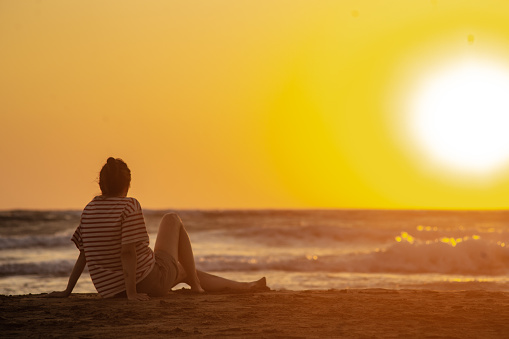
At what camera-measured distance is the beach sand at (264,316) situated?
548cm

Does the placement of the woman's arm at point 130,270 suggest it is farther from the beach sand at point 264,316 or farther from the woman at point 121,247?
the beach sand at point 264,316

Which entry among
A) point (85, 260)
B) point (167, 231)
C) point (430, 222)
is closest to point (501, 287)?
point (167, 231)

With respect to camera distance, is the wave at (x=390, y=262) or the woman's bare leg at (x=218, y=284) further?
the wave at (x=390, y=262)

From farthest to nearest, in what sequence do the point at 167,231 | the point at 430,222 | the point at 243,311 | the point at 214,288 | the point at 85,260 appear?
the point at 430,222
the point at 214,288
the point at 167,231
the point at 85,260
the point at 243,311

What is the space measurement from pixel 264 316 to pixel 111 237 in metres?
1.66

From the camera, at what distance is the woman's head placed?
22.0 ft

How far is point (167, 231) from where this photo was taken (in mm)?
7590

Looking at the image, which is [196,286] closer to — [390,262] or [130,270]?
[130,270]

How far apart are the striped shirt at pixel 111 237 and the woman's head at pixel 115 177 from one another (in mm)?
84

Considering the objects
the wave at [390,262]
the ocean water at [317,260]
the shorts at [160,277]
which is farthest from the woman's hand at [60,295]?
the wave at [390,262]

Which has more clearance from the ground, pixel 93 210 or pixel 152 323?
pixel 93 210

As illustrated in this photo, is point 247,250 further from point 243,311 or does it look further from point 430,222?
point 430,222

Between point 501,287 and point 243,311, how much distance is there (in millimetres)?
5842

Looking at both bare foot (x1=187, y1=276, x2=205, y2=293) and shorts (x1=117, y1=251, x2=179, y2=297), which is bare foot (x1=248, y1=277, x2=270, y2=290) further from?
shorts (x1=117, y1=251, x2=179, y2=297)
